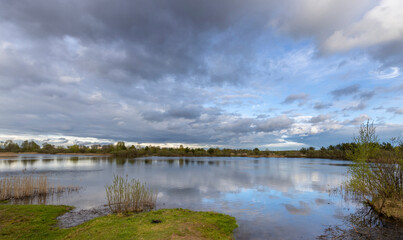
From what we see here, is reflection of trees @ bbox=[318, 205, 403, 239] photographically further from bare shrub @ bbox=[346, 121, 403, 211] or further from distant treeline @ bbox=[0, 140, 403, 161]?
distant treeline @ bbox=[0, 140, 403, 161]

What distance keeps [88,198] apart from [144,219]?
12214 millimetres

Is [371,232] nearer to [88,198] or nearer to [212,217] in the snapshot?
[212,217]

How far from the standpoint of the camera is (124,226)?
11242 mm

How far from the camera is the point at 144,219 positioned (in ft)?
41.2

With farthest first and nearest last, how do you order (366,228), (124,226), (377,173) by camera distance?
(377,173) → (366,228) → (124,226)

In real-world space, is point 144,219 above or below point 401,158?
below

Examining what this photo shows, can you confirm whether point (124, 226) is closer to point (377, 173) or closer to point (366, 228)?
point (366, 228)

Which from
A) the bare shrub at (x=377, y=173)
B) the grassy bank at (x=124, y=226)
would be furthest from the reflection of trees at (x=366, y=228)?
the grassy bank at (x=124, y=226)

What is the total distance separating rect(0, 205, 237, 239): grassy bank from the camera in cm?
1018

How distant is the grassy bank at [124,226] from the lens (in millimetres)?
10180

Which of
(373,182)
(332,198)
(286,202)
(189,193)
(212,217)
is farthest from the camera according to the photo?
(189,193)

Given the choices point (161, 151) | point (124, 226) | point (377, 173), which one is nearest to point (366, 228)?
point (377, 173)

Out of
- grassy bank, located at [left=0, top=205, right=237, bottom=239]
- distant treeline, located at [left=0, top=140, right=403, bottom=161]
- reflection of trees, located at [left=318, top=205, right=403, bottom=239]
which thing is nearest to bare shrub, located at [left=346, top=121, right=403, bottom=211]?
reflection of trees, located at [left=318, top=205, right=403, bottom=239]

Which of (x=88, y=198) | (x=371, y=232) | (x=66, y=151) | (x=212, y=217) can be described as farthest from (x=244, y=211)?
(x=66, y=151)
